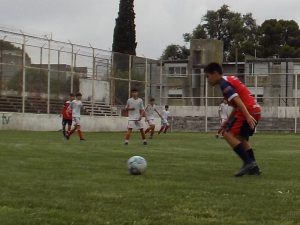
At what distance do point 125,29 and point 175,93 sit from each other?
13.9 metres

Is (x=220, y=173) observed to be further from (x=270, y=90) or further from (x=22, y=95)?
(x=270, y=90)

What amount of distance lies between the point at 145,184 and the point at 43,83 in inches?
1100

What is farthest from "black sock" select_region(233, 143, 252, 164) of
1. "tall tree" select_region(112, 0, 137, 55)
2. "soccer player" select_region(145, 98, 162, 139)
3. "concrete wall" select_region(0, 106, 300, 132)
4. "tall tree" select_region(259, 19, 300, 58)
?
"tall tree" select_region(259, 19, 300, 58)

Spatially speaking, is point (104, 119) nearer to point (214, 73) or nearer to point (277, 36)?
point (214, 73)

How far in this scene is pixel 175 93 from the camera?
2021 inches

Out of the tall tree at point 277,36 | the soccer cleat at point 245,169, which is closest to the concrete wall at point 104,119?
the soccer cleat at point 245,169

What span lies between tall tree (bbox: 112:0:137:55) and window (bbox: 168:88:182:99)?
1058 centimetres

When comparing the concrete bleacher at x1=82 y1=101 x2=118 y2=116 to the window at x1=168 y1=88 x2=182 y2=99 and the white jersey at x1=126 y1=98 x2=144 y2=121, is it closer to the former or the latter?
the window at x1=168 y1=88 x2=182 y2=99

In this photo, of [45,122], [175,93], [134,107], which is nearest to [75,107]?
[134,107]

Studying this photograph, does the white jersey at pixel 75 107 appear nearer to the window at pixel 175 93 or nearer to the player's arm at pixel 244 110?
the player's arm at pixel 244 110

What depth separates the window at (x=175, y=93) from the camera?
49391mm

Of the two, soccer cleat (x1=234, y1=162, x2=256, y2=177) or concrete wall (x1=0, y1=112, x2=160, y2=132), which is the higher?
concrete wall (x1=0, y1=112, x2=160, y2=132)

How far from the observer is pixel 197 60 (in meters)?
74.4

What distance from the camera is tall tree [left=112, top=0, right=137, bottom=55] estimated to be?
204 ft
